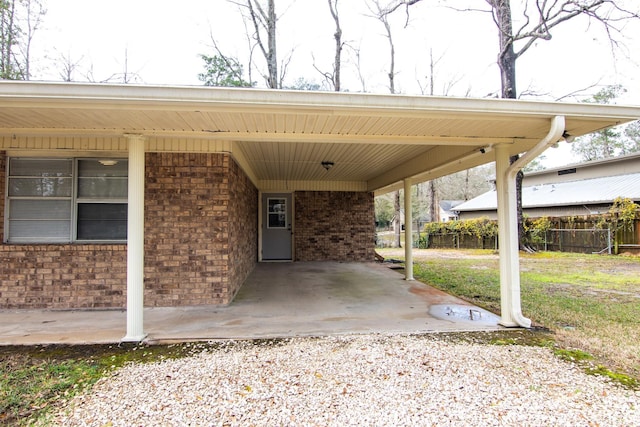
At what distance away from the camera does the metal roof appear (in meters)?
14.6

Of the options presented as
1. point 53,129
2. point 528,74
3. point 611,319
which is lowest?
point 611,319

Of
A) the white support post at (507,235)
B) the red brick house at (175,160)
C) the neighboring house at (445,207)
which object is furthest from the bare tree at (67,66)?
the neighboring house at (445,207)

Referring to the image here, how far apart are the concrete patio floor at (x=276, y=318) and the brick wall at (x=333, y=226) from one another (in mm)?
4365

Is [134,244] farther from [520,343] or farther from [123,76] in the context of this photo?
[123,76]

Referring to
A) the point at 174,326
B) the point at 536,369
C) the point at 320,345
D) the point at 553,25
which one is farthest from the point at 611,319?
the point at 553,25

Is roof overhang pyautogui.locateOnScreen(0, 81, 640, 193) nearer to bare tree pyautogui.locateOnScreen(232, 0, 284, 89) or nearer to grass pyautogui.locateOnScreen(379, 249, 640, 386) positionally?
grass pyautogui.locateOnScreen(379, 249, 640, 386)

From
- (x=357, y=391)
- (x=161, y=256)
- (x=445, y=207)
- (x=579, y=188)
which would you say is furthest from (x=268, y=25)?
(x=445, y=207)

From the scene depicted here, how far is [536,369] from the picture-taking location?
2.95 m

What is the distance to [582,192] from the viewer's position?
16.5 m

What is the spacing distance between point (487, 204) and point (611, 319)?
1800 cm

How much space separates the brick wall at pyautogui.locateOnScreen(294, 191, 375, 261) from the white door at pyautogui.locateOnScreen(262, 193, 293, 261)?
31 cm

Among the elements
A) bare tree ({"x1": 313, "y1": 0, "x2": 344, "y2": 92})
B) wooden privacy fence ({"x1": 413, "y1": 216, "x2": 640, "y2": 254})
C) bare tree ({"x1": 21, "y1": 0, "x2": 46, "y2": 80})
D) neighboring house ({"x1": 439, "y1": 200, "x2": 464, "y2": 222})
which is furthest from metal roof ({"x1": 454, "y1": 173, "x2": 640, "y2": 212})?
bare tree ({"x1": 21, "y1": 0, "x2": 46, "y2": 80})

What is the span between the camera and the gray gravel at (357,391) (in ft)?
7.36

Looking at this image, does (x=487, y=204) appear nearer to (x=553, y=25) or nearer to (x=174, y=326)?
(x=553, y=25)
